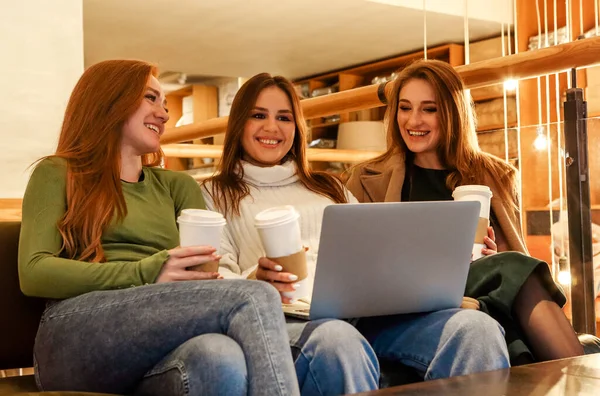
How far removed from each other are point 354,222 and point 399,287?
195 mm

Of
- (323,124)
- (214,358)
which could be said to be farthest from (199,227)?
(323,124)

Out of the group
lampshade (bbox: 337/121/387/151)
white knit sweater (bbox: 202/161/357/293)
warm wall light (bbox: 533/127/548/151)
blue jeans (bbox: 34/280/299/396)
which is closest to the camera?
blue jeans (bbox: 34/280/299/396)

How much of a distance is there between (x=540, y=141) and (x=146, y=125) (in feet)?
3.20

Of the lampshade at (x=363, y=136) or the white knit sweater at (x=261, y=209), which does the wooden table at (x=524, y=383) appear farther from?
the lampshade at (x=363, y=136)

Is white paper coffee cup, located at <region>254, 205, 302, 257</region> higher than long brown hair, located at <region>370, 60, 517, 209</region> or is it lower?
lower

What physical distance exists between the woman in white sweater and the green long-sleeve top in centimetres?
14

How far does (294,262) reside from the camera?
4.44ft

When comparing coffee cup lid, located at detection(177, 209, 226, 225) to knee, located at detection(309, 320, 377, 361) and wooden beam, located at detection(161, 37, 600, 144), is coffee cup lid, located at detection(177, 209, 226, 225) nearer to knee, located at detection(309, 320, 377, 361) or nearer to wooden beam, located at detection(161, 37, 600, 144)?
knee, located at detection(309, 320, 377, 361)

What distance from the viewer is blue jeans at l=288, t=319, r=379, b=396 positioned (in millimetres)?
1372

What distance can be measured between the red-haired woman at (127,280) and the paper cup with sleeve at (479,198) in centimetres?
53


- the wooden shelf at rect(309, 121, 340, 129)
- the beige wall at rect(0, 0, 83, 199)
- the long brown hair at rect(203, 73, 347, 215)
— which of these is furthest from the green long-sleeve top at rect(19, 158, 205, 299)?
the wooden shelf at rect(309, 121, 340, 129)

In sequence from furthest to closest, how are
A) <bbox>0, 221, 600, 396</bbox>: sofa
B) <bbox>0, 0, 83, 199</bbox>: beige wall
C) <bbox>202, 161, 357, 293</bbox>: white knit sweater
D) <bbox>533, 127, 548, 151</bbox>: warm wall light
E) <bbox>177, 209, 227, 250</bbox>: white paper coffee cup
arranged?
<bbox>0, 0, 83, 199</bbox>: beige wall
<bbox>533, 127, 548, 151</bbox>: warm wall light
<bbox>202, 161, 357, 293</bbox>: white knit sweater
<bbox>0, 221, 600, 396</bbox>: sofa
<bbox>177, 209, 227, 250</bbox>: white paper coffee cup

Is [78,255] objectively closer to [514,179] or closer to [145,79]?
[145,79]

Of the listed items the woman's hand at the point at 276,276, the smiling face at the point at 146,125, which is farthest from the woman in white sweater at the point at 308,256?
the smiling face at the point at 146,125
